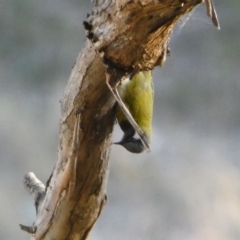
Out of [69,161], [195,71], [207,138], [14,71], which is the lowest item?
[207,138]

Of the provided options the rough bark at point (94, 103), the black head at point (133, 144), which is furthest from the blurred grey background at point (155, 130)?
the black head at point (133, 144)

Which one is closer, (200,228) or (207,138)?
(200,228)

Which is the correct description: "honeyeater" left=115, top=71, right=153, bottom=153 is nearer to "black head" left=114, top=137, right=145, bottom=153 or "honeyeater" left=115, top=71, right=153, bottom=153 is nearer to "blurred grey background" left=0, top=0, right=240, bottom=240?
"black head" left=114, top=137, right=145, bottom=153

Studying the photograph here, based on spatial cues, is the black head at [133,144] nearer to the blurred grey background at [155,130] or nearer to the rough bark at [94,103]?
the rough bark at [94,103]

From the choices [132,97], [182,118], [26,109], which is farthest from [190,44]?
[132,97]

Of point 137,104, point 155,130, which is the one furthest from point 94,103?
point 155,130

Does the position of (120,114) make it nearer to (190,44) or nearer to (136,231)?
(136,231)

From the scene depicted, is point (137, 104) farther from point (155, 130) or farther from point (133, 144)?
point (155, 130)
